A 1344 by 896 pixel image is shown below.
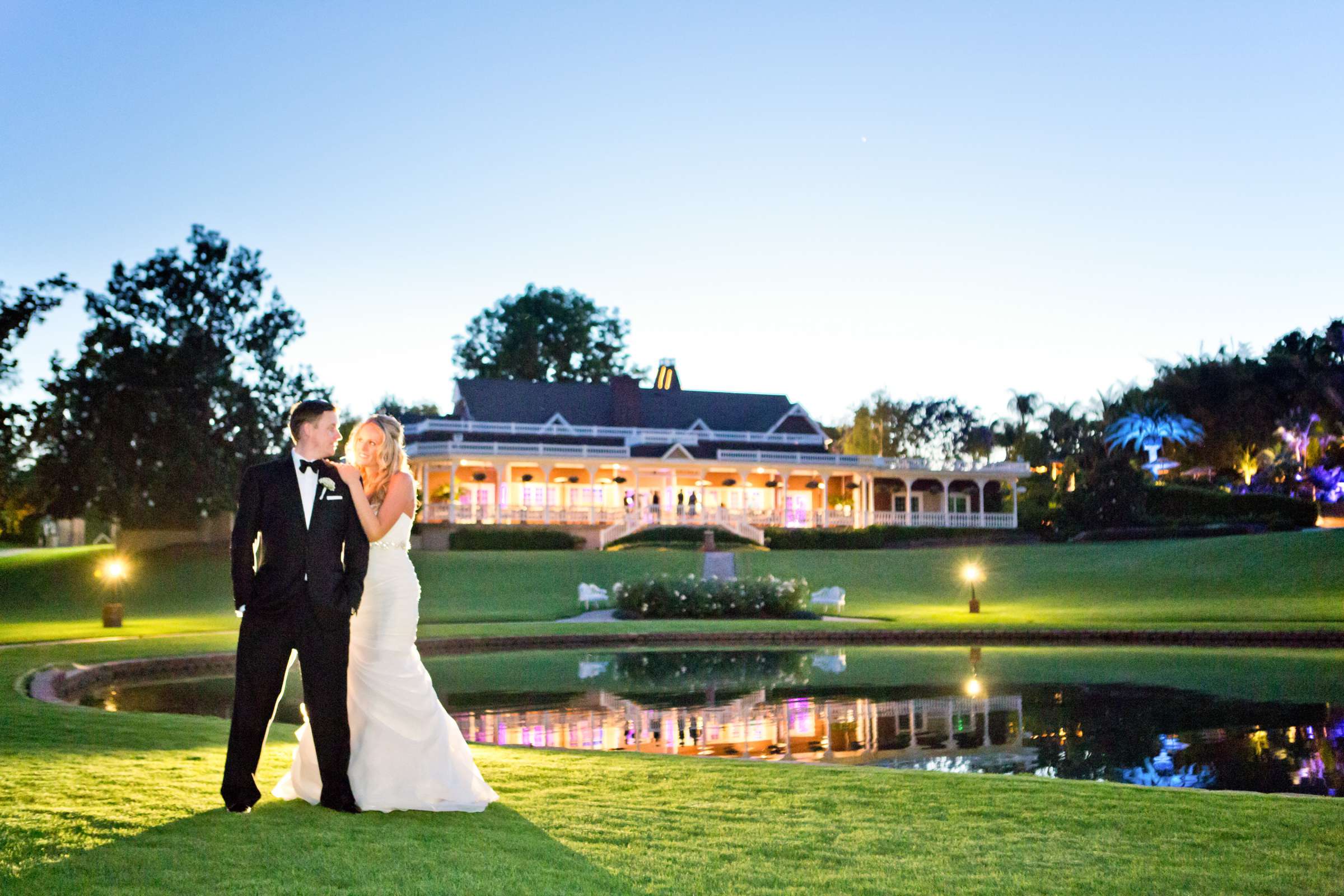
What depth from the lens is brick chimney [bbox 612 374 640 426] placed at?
5788 cm

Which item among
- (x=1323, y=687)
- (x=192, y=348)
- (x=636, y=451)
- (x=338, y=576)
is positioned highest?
(x=192, y=348)

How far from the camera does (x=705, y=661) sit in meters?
20.6

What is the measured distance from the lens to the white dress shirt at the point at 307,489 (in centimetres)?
624

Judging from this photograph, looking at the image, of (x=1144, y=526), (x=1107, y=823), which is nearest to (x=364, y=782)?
(x=1107, y=823)

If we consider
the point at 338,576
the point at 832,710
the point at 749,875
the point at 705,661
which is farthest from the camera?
the point at 705,661

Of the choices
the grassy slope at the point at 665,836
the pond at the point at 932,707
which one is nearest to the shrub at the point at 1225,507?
the pond at the point at 932,707

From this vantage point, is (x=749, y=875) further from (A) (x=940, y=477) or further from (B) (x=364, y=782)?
(A) (x=940, y=477)

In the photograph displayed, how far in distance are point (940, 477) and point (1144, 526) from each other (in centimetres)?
1088

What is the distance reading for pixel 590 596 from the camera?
3072 cm

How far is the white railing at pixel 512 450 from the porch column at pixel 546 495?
895 millimetres

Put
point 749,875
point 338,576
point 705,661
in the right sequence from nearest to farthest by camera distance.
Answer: point 749,875, point 338,576, point 705,661

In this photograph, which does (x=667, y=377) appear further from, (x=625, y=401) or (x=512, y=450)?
(x=512, y=450)

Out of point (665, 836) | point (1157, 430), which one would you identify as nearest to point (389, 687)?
point (665, 836)

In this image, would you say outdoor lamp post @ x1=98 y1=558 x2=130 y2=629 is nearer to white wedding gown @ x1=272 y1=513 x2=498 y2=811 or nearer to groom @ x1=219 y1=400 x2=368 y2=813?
white wedding gown @ x1=272 y1=513 x2=498 y2=811
